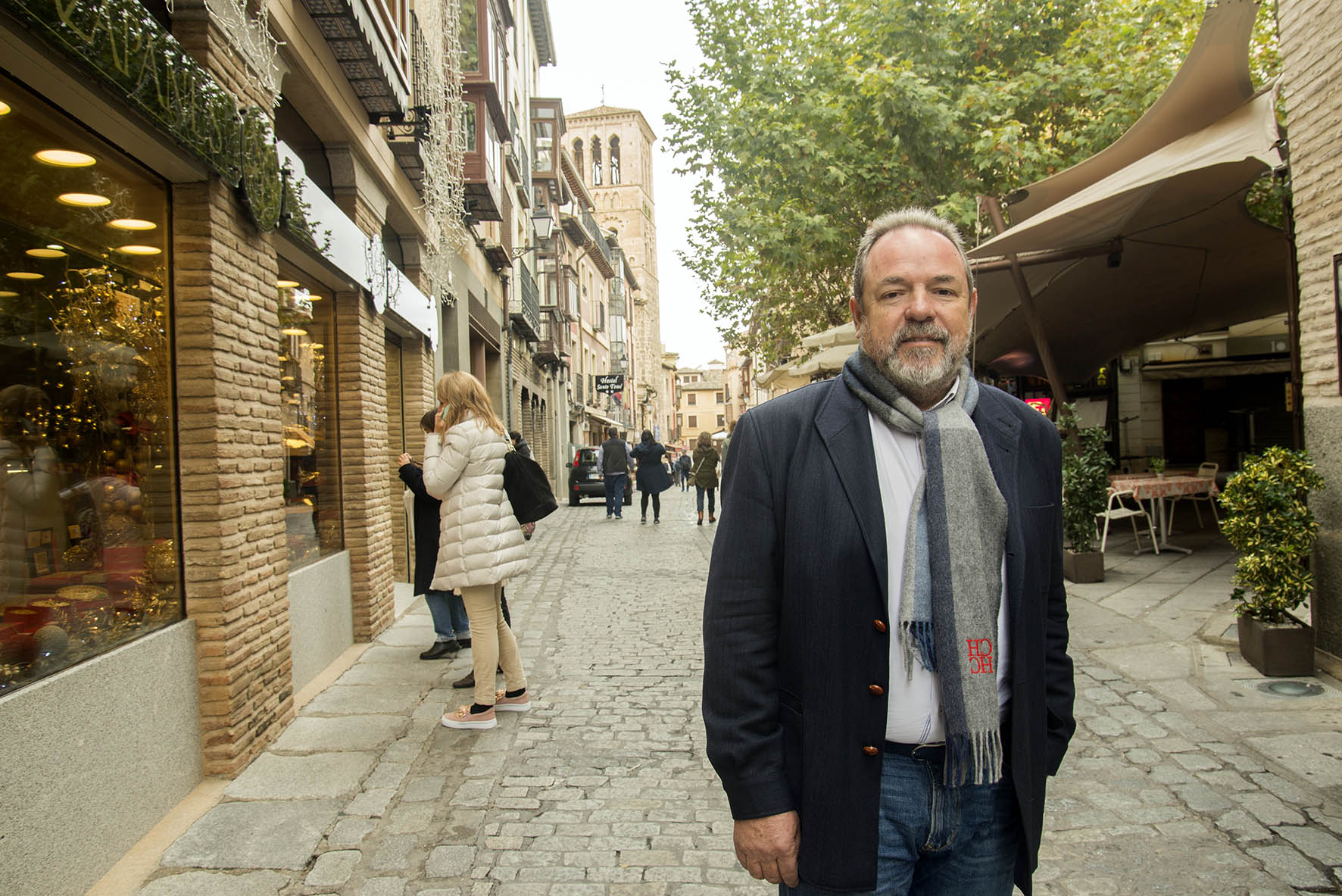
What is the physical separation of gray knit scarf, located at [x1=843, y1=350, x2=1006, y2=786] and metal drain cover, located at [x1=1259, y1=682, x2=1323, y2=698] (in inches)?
173

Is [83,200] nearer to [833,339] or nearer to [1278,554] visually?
[1278,554]

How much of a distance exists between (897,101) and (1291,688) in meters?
8.68

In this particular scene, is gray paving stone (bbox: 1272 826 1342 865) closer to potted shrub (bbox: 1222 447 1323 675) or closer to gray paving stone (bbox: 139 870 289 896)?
potted shrub (bbox: 1222 447 1323 675)

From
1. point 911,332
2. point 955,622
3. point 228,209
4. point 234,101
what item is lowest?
point 955,622

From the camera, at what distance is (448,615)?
6621 millimetres

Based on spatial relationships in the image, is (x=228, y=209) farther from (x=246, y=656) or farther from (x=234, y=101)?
(x=246, y=656)

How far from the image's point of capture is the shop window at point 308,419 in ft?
19.7

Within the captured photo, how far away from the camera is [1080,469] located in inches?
339

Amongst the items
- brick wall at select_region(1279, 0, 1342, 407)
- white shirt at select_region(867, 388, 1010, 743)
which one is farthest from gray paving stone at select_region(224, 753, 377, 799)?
brick wall at select_region(1279, 0, 1342, 407)

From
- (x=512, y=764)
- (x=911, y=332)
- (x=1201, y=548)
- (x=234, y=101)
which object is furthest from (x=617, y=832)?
(x=1201, y=548)

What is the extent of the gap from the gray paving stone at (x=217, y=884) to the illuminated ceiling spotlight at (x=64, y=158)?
275 cm

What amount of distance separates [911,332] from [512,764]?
11.2 ft

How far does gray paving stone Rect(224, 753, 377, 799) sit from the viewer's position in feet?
13.4

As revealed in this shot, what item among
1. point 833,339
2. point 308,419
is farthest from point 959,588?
point 833,339
